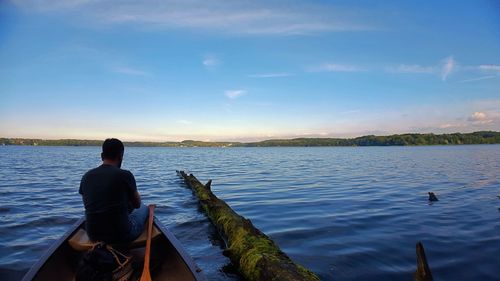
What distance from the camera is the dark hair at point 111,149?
574cm

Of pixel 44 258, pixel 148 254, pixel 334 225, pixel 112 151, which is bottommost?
pixel 334 225

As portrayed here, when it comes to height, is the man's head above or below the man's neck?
above

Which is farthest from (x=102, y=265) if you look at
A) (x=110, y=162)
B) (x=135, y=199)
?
(x=110, y=162)

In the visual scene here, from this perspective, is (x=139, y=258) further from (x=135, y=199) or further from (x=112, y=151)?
(x=112, y=151)

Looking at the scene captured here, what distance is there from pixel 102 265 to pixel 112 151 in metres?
1.72

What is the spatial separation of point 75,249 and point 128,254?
3.62 feet

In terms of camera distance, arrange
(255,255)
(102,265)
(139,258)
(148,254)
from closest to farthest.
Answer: (102,265)
(148,254)
(139,258)
(255,255)

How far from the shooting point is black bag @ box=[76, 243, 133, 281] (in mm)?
5324

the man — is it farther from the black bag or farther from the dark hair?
the black bag

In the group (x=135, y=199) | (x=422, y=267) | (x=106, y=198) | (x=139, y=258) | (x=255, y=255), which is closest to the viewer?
(x=422, y=267)

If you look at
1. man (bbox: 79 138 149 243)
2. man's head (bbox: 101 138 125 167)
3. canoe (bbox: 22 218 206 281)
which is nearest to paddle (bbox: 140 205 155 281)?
canoe (bbox: 22 218 206 281)

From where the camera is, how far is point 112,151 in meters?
5.75

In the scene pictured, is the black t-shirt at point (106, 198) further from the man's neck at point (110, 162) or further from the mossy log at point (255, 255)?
the mossy log at point (255, 255)

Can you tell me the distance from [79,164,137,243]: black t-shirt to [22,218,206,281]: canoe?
878mm
